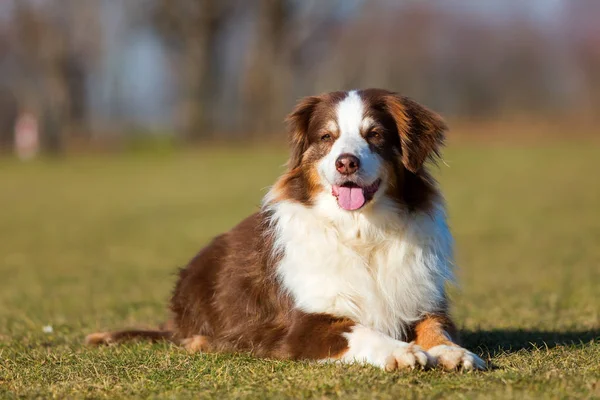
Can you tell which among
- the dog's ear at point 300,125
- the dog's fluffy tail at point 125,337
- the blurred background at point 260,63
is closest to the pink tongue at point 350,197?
the dog's ear at point 300,125

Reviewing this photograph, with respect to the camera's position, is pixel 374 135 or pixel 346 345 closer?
pixel 346 345

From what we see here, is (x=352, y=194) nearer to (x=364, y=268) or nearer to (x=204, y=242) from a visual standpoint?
(x=364, y=268)

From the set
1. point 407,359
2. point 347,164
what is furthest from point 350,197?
point 407,359

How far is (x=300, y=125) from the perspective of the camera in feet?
20.8

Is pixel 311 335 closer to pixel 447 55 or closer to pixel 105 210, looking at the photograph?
pixel 105 210

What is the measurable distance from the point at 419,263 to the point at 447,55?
190 feet

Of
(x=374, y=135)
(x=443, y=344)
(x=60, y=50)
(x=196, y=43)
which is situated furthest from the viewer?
(x=60, y=50)

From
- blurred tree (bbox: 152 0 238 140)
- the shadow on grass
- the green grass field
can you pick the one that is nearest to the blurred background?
blurred tree (bbox: 152 0 238 140)

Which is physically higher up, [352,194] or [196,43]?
[196,43]

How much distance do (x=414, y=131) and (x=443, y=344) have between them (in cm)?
149

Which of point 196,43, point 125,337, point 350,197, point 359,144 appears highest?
point 196,43

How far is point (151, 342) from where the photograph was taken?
701 cm

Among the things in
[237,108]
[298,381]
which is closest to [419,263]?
[298,381]

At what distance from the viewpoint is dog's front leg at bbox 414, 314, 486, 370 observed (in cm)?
514
